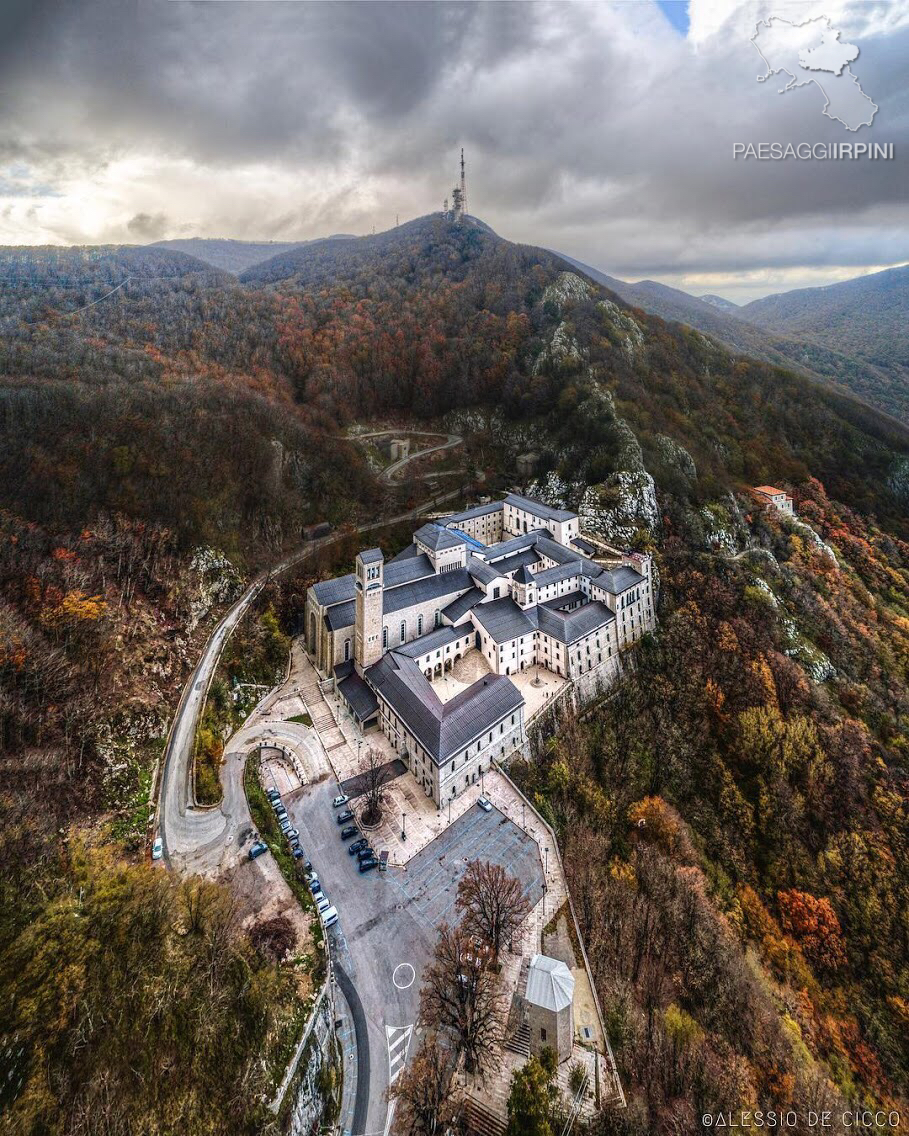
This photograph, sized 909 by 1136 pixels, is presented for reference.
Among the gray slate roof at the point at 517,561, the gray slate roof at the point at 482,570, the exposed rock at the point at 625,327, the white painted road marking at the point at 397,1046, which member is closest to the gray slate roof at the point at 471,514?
the gray slate roof at the point at 517,561

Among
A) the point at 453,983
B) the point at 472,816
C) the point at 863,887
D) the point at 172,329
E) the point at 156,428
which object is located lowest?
the point at 863,887

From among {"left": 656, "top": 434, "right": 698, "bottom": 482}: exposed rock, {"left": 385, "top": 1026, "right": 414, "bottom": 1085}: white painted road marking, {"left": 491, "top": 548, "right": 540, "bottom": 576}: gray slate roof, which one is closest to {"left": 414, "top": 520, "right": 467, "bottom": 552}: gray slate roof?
{"left": 491, "top": 548, "right": 540, "bottom": 576}: gray slate roof

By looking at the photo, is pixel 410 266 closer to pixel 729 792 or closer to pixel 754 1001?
pixel 729 792

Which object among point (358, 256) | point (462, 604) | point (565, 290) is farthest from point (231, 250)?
point (462, 604)

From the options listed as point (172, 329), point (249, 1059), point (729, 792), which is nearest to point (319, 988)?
point (249, 1059)

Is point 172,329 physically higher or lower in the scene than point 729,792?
higher

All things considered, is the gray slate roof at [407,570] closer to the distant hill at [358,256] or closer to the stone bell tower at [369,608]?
the stone bell tower at [369,608]
